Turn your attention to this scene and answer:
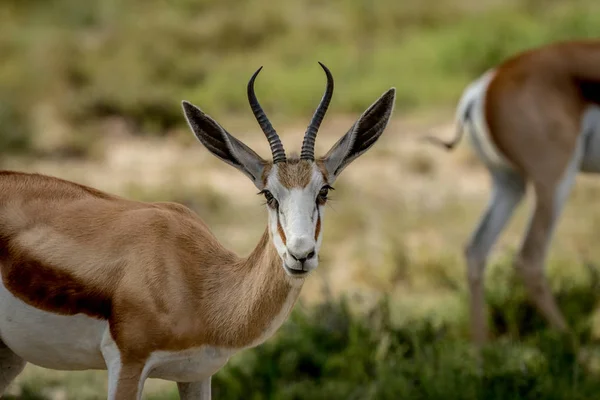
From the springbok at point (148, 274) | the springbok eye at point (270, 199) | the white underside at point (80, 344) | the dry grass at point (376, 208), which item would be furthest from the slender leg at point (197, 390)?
the dry grass at point (376, 208)

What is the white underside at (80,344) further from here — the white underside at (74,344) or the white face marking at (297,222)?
the white face marking at (297,222)

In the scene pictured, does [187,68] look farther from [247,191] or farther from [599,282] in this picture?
[599,282]

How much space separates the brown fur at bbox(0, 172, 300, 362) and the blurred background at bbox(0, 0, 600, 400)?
2.10 m

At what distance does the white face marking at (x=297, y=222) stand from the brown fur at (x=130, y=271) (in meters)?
0.20

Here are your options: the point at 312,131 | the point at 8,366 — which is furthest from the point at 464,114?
the point at 8,366

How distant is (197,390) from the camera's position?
4.32 m

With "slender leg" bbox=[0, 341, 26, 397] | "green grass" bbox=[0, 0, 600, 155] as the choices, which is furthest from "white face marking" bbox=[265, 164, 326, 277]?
"green grass" bbox=[0, 0, 600, 155]

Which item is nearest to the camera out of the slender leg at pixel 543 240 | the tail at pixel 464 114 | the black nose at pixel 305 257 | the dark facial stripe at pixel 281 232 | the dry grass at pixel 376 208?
the black nose at pixel 305 257

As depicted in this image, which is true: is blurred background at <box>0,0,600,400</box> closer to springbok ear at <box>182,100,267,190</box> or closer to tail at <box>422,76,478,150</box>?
tail at <box>422,76,478,150</box>

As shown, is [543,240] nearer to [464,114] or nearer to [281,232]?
[464,114]

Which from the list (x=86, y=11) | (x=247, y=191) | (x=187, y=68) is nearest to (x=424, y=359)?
(x=247, y=191)

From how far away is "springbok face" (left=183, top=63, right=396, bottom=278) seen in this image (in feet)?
12.3

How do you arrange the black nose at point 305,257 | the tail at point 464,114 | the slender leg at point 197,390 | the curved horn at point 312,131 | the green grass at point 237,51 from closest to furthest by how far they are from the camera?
the black nose at point 305,257, the curved horn at point 312,131, the slender leg at point 197,390, the tail at point 464,114, the green grass at point 237,51

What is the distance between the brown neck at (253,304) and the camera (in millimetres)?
4023
